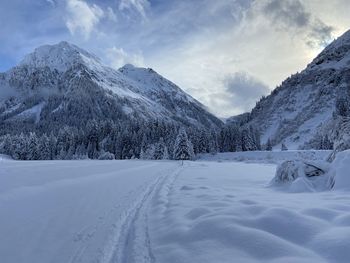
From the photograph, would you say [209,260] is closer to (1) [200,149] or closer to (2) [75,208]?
(2) [75,208]

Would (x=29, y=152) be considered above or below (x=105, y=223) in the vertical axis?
above

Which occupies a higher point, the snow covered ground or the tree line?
the tree line

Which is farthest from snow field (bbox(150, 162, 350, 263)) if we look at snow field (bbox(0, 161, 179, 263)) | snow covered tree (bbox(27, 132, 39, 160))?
snow covered tree (bbox(27, 132, 39, 160))

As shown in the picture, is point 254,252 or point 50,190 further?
point 50,190

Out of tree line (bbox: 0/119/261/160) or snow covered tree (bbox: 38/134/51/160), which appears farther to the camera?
snow covered tree (bbox: 38/134/51/160)

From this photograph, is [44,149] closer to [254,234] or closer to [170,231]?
[170,231]

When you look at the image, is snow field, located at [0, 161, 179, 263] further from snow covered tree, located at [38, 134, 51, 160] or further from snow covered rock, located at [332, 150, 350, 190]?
snow covered tree, located at [38, 134, 51, 160]

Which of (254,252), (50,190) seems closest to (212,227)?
(254,252)

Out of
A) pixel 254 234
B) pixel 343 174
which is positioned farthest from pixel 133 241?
pixel 343 174

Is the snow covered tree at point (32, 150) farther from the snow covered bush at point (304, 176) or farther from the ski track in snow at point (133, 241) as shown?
the ski track in snow at point (133, 241)

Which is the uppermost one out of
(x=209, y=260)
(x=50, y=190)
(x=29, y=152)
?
(x=29, y=152)

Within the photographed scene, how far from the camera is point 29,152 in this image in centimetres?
10050

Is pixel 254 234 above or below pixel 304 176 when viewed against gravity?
below

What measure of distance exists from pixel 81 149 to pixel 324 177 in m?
119
